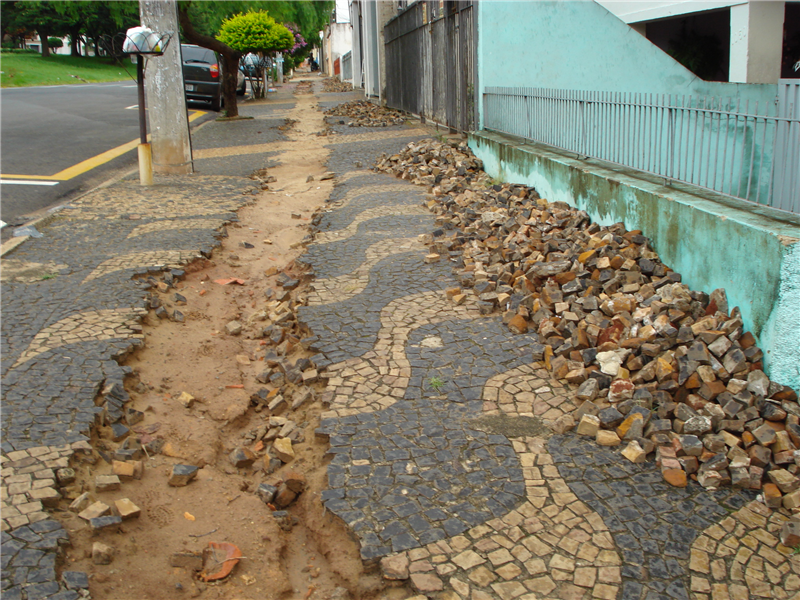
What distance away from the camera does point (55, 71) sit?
36.9 m

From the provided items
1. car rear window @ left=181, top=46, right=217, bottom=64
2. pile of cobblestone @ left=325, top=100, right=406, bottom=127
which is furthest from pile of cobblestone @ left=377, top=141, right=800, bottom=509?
car rear window @ left=181, top=46, right=217, bottom=64

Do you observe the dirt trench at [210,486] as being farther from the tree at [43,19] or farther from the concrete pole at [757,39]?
the tree at [43,19]

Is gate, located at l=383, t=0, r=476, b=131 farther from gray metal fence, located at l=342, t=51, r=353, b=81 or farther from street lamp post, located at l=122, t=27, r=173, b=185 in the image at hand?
gray metal fence, located at l=342, t=51, r=353, b=81

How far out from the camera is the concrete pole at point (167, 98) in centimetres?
955

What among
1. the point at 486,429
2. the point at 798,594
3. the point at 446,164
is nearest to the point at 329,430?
the point at 486,429

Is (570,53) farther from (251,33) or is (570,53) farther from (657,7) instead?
(251,33)

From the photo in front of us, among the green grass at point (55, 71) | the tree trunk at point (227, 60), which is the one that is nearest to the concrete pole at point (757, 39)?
the tree trunk at point (227, 60)

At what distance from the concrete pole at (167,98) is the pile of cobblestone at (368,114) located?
6.31 meters

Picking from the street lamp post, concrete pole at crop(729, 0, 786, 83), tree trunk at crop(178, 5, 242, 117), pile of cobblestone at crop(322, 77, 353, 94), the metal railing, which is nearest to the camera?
the metal railing

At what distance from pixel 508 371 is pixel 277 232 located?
416cm

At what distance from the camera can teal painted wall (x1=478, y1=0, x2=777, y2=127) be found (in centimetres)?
959

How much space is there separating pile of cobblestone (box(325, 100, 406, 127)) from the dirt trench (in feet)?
35.7

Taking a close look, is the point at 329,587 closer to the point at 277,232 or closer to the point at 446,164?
the point at 277,232

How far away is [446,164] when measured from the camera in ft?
31.8
